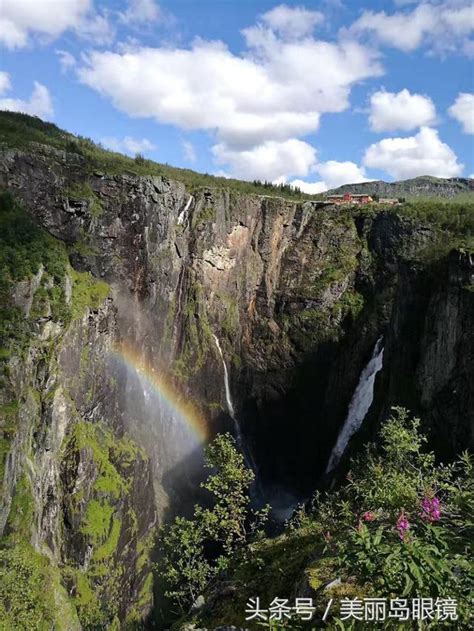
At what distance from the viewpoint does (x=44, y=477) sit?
19.1m

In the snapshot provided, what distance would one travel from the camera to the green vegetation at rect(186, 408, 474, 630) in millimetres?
3421

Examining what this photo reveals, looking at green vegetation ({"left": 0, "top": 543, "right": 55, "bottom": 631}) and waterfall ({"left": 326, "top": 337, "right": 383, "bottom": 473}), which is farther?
waterfall ({"left": 326, "top": 337, "right": 383, "bottom": 473})

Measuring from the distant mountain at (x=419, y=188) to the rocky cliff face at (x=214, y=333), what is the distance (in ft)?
266

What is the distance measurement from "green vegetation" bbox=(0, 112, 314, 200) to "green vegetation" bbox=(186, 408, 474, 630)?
976 inches

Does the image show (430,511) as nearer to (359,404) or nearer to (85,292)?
(85,292)

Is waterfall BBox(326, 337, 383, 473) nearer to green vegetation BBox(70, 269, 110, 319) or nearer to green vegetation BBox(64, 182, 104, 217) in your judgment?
green vegetation BBox(70, 269, 110, 319)

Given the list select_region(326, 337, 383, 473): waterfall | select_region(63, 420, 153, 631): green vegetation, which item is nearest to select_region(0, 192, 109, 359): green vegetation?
select_region(63, 420, 153, 631): green vegetation

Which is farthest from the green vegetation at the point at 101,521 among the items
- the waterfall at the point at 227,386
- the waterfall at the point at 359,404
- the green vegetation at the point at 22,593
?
the waterfall at the point at 359,404

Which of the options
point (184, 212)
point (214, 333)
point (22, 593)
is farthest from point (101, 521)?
point (184, 212)

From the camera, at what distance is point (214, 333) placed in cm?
3628

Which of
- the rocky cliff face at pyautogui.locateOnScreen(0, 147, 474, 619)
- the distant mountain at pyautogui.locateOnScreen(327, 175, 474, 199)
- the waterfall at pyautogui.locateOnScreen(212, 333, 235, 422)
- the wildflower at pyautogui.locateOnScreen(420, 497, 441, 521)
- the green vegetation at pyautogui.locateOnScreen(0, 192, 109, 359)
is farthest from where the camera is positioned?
the distant mountain at pyautogui.locateOnScreen(327, 175, 474, 199)

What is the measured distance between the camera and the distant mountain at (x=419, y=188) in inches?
4569

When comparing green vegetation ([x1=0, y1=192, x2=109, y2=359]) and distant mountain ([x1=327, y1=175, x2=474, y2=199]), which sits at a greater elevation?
distant mountain ([x1=327, y1=175, x2=474, y2=199])

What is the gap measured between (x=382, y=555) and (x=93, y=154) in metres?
35.0
